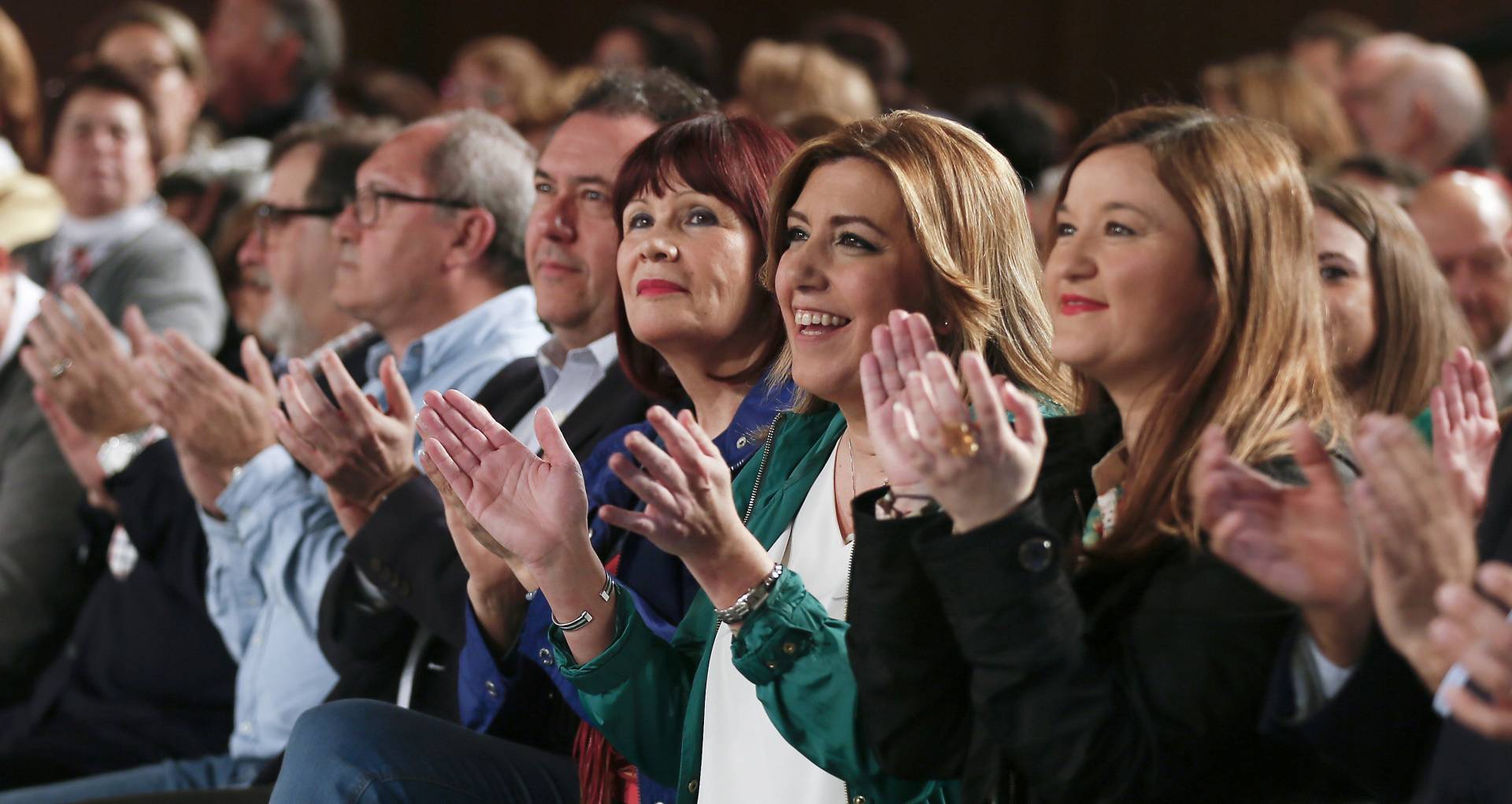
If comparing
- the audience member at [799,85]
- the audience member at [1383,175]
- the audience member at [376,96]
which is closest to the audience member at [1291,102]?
the audience member at [799,85]

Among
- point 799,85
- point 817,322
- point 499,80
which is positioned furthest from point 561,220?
point 499,80

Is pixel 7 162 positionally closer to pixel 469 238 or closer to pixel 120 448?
pixel 120 448

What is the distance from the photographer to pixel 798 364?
5.94ft

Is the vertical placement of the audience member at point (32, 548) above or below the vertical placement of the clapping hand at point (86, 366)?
below

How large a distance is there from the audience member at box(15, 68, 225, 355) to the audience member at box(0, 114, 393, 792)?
97 cm

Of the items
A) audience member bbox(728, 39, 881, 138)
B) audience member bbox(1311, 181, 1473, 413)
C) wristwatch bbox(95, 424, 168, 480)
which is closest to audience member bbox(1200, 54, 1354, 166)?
audience member bbox(728, 39, 881, 138)

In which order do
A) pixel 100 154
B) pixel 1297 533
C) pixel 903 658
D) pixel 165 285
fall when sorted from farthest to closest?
1. pixel 100 154
2. pixel 165 285
3. pixel 903 658
4. pixel 1297 533

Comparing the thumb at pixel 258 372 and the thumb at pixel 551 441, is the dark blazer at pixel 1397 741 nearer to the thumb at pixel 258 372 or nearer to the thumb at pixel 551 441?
the thumb at pixel 551 441

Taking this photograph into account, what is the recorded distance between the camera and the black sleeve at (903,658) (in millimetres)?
1431

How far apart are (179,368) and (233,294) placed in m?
1.07

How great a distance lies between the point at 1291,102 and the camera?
468cm

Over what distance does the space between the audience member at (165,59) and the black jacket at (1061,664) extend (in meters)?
3.95

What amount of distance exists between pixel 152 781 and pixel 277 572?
42cm

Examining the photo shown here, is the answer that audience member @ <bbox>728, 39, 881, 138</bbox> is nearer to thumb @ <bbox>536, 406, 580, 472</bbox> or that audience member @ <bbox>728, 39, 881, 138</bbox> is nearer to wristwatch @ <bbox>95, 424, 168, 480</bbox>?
wristwatch @ <bbox>95, 424, 168, 480</bbox>
